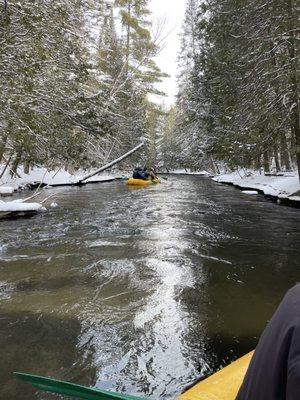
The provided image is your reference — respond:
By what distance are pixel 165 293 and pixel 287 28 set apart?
1139 centimetres

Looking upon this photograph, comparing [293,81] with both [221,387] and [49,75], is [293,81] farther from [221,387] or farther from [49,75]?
[221,387]

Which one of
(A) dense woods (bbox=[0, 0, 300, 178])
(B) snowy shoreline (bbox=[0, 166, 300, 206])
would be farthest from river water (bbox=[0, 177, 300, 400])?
(A) dense woods (bbox=[0, 0, 300, 178])

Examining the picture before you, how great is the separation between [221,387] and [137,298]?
3.41 metres

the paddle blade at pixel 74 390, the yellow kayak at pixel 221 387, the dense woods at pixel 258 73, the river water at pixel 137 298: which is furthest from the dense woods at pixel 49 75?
the yellow kayak at pixel 221 387

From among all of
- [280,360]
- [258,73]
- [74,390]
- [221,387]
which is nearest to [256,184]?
[258,73]

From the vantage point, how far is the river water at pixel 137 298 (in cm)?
386

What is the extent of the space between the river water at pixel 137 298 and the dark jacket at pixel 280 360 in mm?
2577

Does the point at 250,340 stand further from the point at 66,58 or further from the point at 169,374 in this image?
the point at 66,58

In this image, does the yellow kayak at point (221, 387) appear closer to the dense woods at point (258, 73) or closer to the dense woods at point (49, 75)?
the dense woods at point (49, 75)

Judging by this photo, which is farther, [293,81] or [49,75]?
[293,81]

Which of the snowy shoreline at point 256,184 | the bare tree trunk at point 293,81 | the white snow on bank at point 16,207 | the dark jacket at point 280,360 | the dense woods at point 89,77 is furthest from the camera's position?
the snowy shoreline at point 256,184

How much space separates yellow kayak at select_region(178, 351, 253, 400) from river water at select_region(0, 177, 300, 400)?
120 cm

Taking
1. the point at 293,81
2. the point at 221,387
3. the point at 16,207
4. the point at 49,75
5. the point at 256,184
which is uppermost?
the point at 49,75

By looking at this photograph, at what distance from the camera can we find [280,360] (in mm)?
1030
